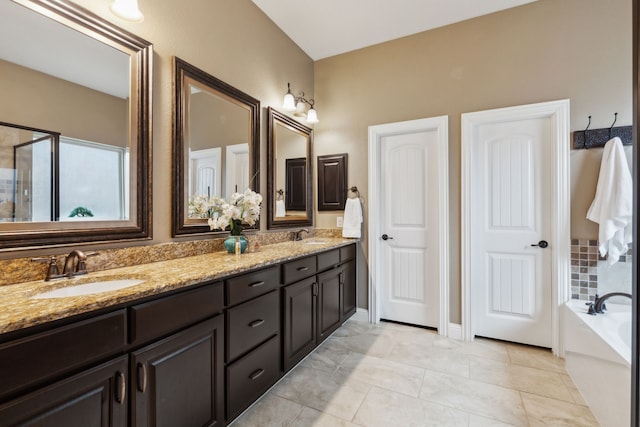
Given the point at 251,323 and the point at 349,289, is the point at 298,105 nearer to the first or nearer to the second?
the point at 349,289

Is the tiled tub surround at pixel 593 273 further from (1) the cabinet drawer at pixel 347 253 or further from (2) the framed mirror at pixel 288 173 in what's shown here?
(2) the framed mirror at pixel 288 173

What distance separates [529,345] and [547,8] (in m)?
2.96

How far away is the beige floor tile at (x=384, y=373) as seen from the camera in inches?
78.7

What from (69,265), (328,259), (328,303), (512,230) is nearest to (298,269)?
(328,259)

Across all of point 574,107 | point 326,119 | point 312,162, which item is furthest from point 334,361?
point 574,107

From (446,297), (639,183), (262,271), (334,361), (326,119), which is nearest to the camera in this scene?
(639,183)

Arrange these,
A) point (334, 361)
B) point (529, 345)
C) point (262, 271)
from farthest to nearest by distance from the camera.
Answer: point (529, 345) < point (334, 361) < point (262, 271)

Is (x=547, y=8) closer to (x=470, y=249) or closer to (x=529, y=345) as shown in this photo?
(x=470, y=249)

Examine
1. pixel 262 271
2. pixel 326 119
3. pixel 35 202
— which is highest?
pixel 326 119

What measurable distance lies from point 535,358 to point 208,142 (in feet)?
10.3

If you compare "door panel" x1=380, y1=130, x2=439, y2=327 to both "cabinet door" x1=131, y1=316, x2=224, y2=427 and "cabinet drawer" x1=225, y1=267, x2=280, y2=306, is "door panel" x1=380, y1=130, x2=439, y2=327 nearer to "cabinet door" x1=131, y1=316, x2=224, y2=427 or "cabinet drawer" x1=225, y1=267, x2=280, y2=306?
"cabinet drawer" x1=225, y1=267, x2=280, y2=306

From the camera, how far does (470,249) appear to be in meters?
2.71

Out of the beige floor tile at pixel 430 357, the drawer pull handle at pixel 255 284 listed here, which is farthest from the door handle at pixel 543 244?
the drawer pull handle at pixel 255 284

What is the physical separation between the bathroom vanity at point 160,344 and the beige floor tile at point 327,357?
0.66 ft
